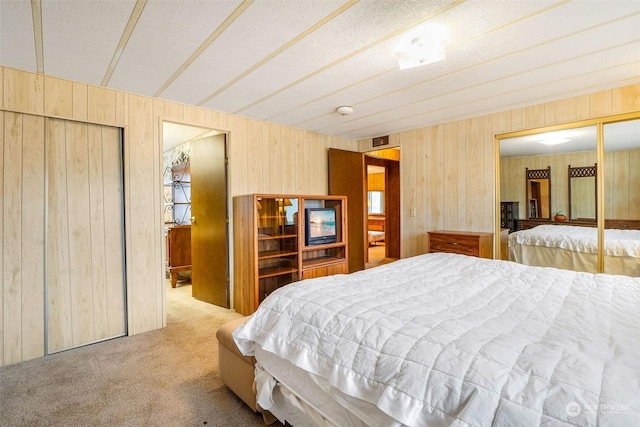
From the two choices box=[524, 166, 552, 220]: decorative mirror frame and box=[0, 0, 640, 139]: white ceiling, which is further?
box=[524, 166, 552, 220]: decorative mirror frame

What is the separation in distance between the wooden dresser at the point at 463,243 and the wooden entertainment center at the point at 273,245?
118cm

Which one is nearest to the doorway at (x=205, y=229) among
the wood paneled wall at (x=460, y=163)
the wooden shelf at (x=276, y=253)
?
the wooden shelf at (x=276, y=253)

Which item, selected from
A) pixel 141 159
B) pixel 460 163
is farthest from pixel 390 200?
pixel 141 159

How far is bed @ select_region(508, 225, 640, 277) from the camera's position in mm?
2832

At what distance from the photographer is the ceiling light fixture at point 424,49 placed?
6.18ft

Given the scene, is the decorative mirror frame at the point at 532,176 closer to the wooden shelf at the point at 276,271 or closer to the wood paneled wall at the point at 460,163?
the wood paneled wall at the point at 460,163

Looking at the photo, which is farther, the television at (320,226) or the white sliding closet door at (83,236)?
the television at (320,226)

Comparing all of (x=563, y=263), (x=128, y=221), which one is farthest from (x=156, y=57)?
(x=563, y=263)

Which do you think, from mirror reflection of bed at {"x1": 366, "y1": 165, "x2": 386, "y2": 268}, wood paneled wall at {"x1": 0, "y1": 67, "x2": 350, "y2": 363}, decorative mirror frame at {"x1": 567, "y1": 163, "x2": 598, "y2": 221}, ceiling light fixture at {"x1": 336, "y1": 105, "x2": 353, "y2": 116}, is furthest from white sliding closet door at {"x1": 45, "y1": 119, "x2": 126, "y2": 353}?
mirror reflection of bed at {"x1": 366, "y1": 165, "x2": 386, "y2": 268}

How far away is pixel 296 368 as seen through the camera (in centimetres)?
141

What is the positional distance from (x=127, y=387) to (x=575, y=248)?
13.6 feet

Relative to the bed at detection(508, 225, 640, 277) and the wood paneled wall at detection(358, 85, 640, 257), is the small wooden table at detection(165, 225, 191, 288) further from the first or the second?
the bed at detection(508, 225, 640, 277)

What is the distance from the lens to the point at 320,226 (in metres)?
3.90

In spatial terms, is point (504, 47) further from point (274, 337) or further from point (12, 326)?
point (12, 326)
